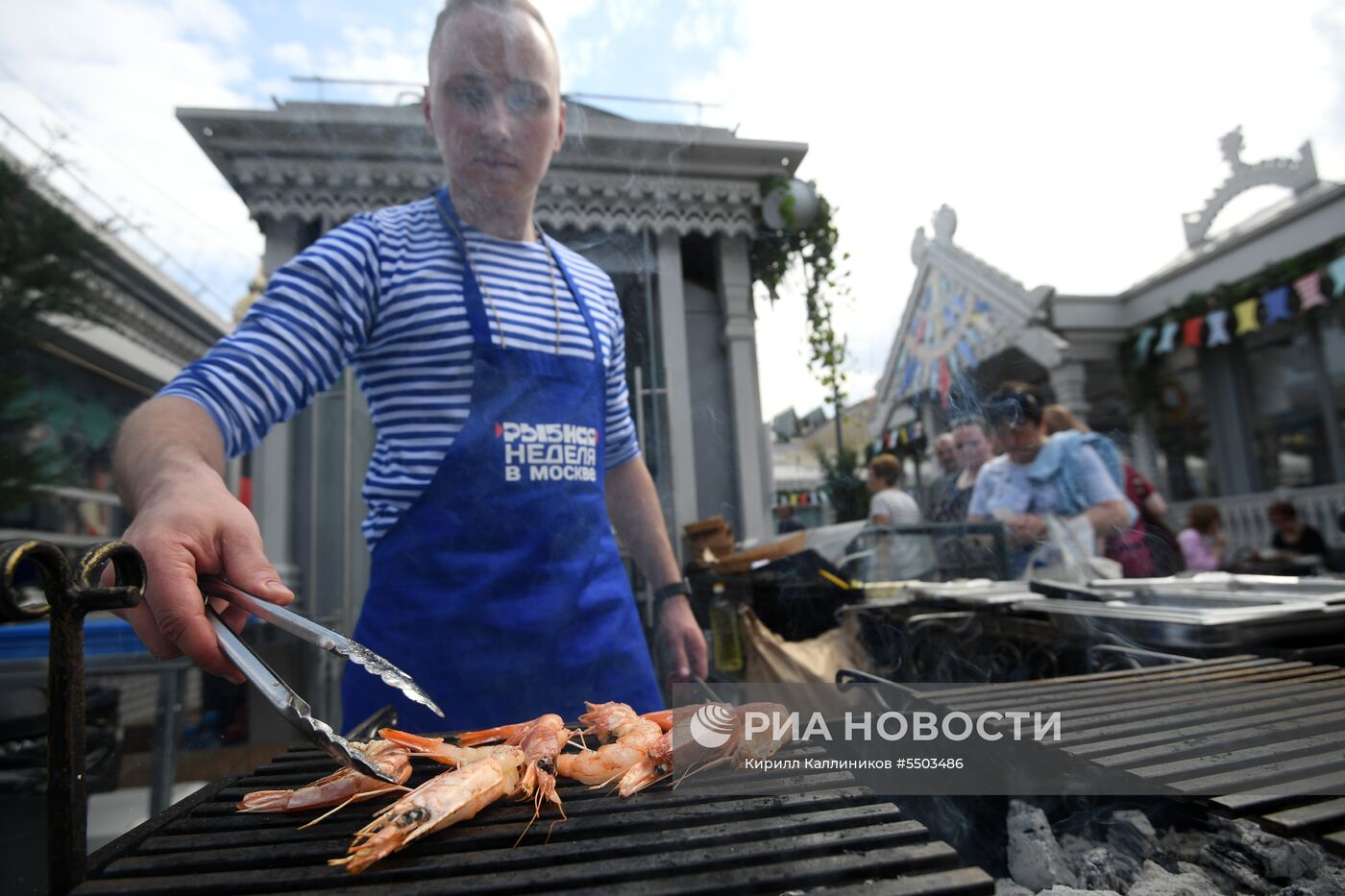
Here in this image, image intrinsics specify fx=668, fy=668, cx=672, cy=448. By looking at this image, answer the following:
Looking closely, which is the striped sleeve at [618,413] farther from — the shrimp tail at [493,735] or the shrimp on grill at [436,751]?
the shrimp on grill at [436,751]

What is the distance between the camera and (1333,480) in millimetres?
6664

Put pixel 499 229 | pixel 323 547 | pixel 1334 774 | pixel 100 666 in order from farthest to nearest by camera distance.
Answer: pixel 323 547 → pixel 100 666 → pixel 499 229 → pixel 1334 774

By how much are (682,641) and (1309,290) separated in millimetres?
6733

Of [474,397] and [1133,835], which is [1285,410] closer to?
[1133,835]

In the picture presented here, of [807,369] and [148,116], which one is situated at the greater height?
[148,116]

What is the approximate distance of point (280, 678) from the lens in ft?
2.45

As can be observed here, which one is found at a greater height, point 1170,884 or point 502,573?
point 502,573

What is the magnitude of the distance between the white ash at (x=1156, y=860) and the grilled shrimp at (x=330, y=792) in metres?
0.85

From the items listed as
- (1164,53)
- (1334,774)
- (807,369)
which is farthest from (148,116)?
(1164,53)

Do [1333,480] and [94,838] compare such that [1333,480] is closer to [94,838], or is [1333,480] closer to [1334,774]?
[1334,774]

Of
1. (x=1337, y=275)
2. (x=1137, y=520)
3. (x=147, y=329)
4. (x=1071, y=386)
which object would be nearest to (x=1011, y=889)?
(x=1137, y=520)

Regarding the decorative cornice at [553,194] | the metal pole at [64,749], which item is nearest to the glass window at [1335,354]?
the decorative cornice at [553,194]

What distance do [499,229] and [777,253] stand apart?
1.26m

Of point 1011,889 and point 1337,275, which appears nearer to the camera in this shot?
point 1011,889
